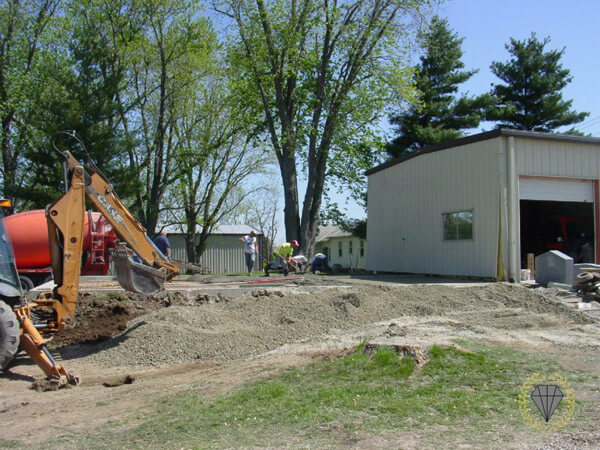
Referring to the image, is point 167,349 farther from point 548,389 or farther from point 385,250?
point 385,250

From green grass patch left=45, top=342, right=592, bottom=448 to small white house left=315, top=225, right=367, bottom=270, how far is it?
3820 centimetres

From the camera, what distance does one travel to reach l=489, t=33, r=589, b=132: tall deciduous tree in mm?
38031

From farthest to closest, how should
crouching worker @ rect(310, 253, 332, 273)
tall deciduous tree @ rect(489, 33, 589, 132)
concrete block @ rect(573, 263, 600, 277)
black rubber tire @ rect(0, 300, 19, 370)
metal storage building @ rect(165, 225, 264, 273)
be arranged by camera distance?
1. metal storage building @ rect(165, 225, 264, 273)
2. tall deciduous tree @ rect(489, 33, 589, 132)
3. crouching worker @ rect(310, 253, 332, 273)
4. concrete block @ rect(573, 263, 600, 277)
5. black rubber tire @ rect(0, 300, 19, 370)

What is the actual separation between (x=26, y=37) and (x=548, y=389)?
3308 cm

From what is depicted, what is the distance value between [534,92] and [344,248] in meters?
20.7

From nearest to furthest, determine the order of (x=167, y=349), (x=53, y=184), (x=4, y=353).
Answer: (x=4, y=353)
(x=167, y=349)
(x=53, y=184)

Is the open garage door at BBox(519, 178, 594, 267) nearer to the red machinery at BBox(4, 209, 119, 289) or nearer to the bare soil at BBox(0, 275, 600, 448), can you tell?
the bare soil at BBox(0, 275, 600, 448)

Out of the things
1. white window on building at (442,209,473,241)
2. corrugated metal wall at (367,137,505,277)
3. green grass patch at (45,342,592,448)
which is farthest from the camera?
white window on building at (442,209,473,241)

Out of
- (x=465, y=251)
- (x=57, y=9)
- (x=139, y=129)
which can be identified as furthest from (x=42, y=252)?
(x=57, y=9)

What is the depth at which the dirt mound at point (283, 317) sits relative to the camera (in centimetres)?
970

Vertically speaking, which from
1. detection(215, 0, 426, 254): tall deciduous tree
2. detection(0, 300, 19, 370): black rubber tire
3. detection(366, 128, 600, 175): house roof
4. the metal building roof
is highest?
detection(215, 0, 426, 254): tall deciduous tree

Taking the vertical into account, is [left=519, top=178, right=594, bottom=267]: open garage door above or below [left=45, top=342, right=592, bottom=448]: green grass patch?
above

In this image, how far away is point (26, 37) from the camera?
31.7 m

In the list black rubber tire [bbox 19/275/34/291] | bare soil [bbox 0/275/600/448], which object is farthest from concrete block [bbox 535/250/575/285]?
black rubber tire [bbox 19/275/34/291]
